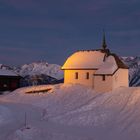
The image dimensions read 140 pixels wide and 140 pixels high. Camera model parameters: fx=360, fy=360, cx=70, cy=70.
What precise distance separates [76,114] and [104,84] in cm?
1720

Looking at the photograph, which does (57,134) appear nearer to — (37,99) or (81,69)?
(37,99)

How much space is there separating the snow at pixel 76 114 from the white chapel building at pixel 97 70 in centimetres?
283

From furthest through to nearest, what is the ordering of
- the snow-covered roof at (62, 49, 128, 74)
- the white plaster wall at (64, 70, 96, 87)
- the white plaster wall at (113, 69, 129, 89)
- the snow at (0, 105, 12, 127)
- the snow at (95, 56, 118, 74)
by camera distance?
the white plaster wall at (64, 70, 96, 87), the snow-covered roof at (62, 49, 128, 74), the snow at (95, 56, 118, 74), the white plaster wall at (113, 69, 129, 89), the snow at (0, 105, 12, 127)

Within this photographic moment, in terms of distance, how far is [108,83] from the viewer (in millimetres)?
63656

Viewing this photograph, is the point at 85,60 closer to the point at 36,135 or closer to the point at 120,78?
the point at 120,78

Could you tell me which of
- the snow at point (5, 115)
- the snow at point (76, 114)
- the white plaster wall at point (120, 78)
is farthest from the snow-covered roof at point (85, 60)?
the snow at point (5, 115)

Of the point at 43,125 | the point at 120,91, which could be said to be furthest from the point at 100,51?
the point at 43,125

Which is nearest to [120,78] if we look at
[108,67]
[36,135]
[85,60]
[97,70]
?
[108,67]

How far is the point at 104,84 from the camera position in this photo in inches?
2517

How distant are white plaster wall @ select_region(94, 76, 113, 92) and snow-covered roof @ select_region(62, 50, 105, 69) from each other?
11.4ft

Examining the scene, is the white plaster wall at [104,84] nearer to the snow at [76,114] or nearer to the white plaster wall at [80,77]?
the white plaster wall at [80,77]

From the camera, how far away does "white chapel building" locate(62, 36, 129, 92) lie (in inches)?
2534

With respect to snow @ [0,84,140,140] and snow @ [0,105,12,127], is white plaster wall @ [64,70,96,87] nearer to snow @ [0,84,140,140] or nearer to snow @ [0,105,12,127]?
snow @ [0,84,140,140]

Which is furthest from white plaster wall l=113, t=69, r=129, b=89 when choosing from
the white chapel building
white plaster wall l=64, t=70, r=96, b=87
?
white plaster wall l=64, t=70, r=96, b=87
